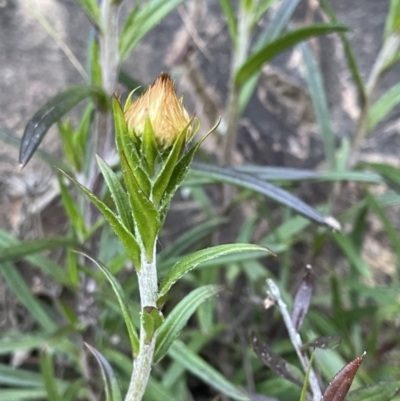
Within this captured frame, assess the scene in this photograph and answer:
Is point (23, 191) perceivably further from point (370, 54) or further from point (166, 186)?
point (370, 54)

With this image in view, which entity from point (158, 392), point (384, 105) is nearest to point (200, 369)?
point (158, 392)

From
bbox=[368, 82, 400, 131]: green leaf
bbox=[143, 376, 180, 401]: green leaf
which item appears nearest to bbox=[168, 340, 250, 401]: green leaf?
bbox=[143, 376, 180, 401]: green leaf

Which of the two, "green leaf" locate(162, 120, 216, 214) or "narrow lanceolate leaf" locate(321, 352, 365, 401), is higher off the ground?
"green leaf" locate(162, 120, 216, 214)

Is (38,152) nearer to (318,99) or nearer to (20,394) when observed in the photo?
(20,394)

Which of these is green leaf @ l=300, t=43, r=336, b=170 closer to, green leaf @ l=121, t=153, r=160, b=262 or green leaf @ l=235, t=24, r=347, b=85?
green leaf @ l=235, t=24, r=347, b=85

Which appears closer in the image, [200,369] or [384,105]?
[200,369]

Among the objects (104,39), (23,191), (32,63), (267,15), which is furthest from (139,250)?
(267,15)

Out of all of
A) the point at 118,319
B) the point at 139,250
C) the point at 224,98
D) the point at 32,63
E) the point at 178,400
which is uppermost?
the point at 32,63
